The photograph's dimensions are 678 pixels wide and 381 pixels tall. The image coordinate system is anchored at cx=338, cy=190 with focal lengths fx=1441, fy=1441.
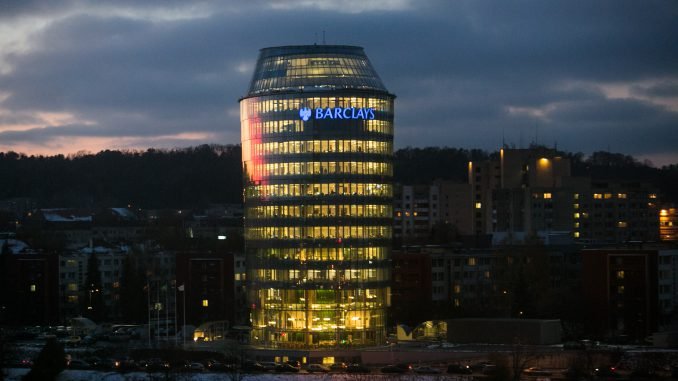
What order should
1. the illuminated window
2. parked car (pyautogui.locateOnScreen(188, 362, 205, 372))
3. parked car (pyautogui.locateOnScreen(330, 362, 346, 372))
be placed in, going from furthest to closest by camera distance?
the illuminated window
parked car (pyautogui.locateOnScreen(330, 362, 346, 372))
parked car (pyautogui.locateOnScreen(188, 362, 205, 372))

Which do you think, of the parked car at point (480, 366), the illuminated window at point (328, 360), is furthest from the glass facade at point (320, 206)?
the parked car at point (480, 366)

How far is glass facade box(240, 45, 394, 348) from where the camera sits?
143250 millimetres

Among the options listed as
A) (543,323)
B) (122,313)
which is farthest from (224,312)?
(543,323)

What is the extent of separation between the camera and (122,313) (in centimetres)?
18588

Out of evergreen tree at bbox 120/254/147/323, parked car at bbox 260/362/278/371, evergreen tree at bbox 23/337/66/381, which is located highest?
evergreen tree at bbox 120/254/147/323

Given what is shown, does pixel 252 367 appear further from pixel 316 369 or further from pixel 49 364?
pixel 49 364

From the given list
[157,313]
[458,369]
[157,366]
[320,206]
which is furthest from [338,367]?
[157,313]

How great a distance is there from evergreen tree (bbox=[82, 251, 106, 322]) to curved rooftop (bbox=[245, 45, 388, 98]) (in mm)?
A: 47037

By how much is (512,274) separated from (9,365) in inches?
2866

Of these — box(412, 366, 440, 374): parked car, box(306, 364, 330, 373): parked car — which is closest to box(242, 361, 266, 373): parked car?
box(306, 364, 330, 373): parked car

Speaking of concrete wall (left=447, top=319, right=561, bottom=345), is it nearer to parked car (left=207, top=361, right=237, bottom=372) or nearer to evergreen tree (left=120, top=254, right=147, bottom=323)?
parked car (left=207, top=361, right=237, bottom=372)

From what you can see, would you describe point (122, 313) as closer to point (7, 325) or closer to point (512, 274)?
point (7, 325)

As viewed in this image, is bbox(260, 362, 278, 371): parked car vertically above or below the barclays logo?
below

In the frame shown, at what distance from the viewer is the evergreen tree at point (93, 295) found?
598 feet
